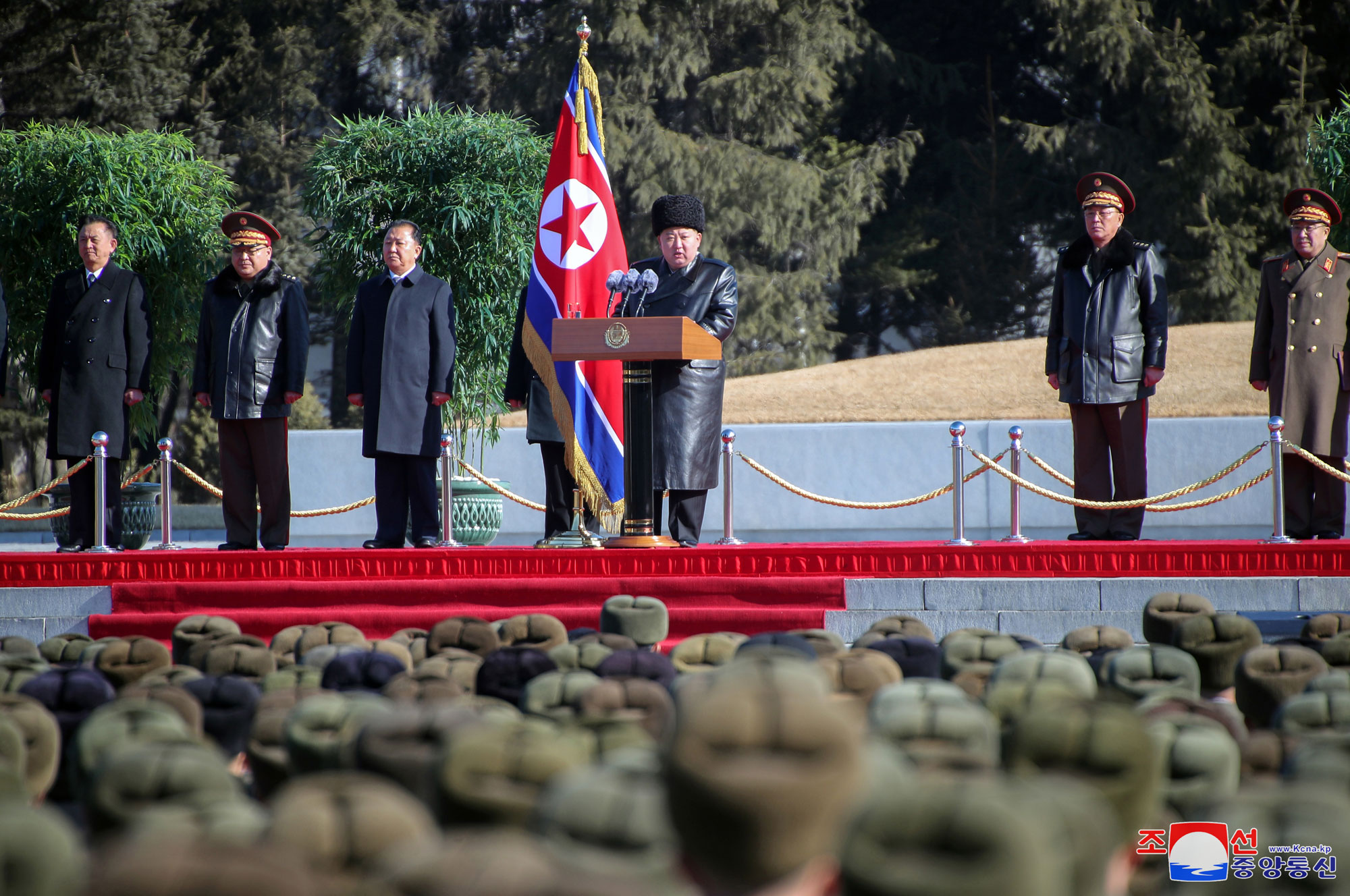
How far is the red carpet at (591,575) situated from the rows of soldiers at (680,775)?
212cm

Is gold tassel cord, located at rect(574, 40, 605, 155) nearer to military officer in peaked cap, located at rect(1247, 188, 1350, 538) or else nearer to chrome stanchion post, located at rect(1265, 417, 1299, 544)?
military officer in peaked cap, located at rect(1247, 188, 1350, 538)

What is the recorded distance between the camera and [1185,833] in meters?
2.26

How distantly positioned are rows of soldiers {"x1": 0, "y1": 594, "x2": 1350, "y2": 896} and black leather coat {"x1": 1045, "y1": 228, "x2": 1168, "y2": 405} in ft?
8.95

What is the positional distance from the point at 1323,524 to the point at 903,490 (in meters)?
5.26

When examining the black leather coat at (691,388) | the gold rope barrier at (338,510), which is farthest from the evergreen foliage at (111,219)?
the black leather coat at (691,388)

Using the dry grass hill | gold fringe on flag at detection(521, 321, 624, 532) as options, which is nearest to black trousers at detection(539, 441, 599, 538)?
gold fringe on flag at detection(521, 321, 624, 532)

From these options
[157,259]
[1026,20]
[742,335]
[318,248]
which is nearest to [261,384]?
[157,259]

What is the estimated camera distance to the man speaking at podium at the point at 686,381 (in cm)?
636

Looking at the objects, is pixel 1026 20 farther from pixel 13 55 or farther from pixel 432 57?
pixel 13 55

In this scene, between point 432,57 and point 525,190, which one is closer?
point 525,190

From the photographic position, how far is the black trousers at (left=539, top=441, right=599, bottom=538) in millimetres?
7320

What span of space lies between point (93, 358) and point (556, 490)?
2478 mm

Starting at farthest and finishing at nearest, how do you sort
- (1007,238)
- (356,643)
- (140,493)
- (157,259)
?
(1007,238)
(157,259)
(140,493)
(356,643)

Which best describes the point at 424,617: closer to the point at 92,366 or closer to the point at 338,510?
the point at 338,510
